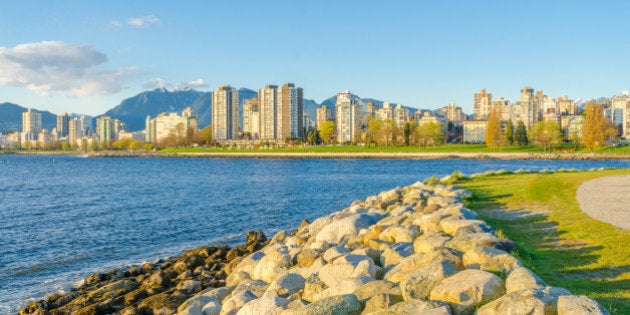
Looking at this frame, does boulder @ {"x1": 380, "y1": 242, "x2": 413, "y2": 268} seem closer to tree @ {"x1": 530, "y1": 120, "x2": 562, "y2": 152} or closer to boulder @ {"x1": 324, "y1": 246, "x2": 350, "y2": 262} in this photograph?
boulder @ {"x1": 324, "y1": 246, "x2": 350, "y2": 262}

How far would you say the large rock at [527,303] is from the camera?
5918 mm

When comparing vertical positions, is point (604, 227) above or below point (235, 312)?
above

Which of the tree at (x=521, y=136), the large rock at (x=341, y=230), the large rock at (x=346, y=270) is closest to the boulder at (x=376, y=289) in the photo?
the large rock at (x=346, y=270)

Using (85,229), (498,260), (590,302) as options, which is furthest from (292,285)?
(85,229)

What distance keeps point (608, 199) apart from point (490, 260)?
11090 mm

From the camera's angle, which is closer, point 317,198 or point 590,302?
point 590,302

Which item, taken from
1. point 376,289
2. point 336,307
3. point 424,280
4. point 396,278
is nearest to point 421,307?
point 424,280

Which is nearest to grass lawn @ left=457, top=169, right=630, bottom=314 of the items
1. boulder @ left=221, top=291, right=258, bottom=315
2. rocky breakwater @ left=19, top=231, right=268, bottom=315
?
boulder @ left=221, top=291, right=258, bottom=315

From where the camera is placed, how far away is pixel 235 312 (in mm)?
9281

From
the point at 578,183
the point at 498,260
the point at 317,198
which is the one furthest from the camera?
the point at 317,198

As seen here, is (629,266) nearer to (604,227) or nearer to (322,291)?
(604,227)

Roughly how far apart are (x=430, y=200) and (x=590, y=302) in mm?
13224

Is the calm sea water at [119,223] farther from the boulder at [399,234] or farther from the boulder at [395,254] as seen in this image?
the boulder at [395,254]

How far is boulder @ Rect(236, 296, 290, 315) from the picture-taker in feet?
27.5
